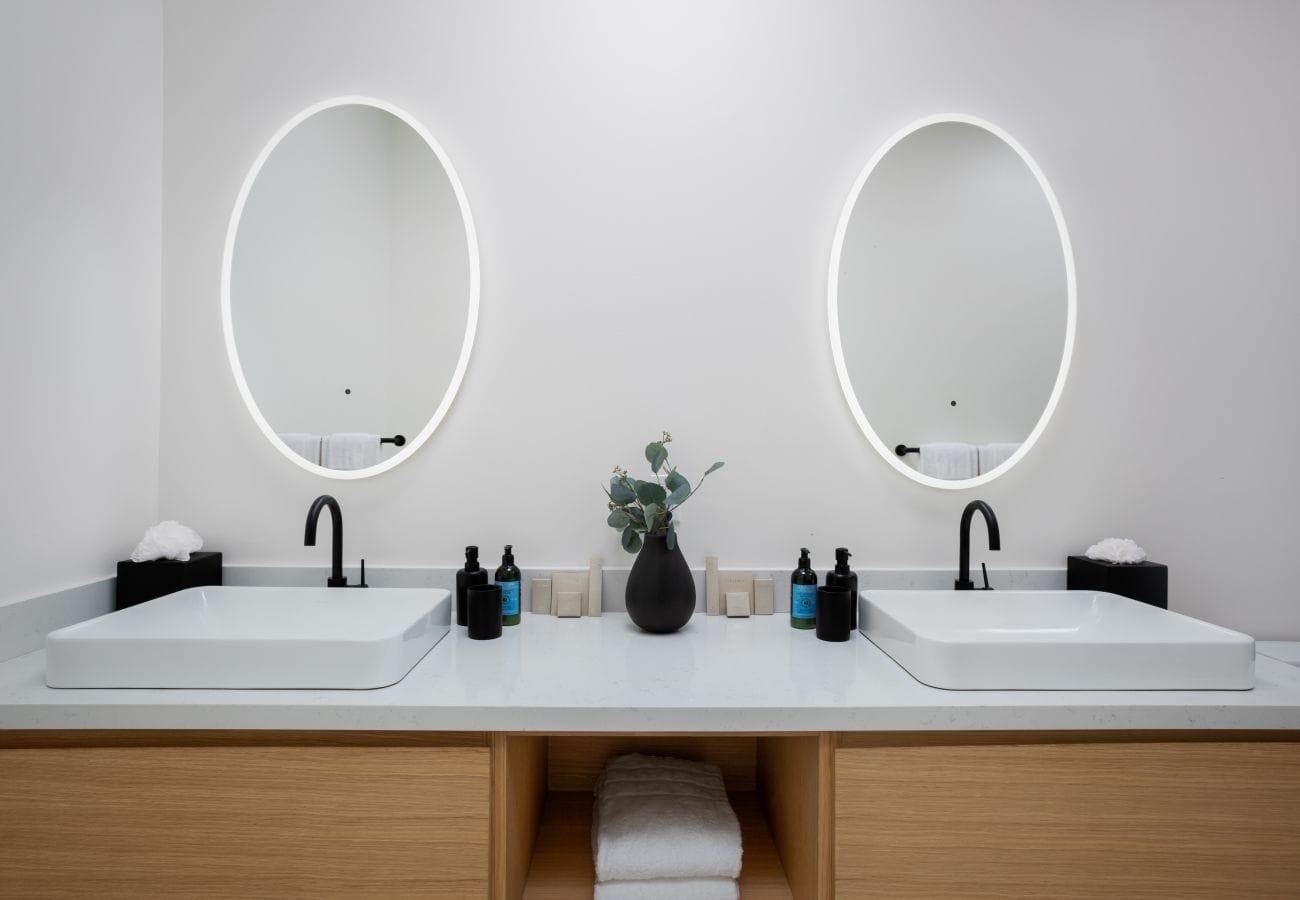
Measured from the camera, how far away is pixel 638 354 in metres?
1.45

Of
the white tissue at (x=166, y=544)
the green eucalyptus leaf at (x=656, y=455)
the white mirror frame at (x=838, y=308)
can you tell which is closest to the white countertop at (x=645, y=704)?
the white tissue at (x=166, y=544)

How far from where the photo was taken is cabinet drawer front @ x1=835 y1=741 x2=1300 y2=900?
926 millimetres

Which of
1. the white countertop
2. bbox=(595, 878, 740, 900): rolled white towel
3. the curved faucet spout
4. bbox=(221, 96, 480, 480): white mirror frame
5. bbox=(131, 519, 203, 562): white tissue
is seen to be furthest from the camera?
bbox=(221, 96, 480, 480): white mirror frame

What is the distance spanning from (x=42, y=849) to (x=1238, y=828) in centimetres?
175

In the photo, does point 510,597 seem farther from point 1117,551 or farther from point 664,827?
point 1117,551

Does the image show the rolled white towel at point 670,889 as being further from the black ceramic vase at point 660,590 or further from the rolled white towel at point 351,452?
the rolled white towel at point 351,452

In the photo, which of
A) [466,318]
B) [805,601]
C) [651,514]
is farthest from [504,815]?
[466,318]

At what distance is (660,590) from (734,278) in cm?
72

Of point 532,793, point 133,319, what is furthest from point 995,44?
point 133,319

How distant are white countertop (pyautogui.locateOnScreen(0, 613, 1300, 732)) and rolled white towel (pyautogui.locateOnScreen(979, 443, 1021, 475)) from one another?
1.89 ft

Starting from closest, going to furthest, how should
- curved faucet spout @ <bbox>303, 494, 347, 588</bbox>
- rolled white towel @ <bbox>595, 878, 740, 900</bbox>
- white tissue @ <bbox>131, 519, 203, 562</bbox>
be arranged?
rolled white towel @ <bbox>595, 878, 740, 900</bbox> → curved faucet spout @ <bbox>303, 494, 347, 588</bbox> → white tissue @ <bbox>131, 519, 203, 562</bbox>

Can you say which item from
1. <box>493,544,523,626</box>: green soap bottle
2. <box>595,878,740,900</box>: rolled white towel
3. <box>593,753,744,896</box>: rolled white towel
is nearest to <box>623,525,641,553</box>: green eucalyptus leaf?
<box>493,544,523,626</box>: green soap bottle

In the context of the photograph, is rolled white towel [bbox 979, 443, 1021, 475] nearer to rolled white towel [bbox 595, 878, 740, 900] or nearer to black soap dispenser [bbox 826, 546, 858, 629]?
black soap dispenser [bbox 826, 546, 858, 629]

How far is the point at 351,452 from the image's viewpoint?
4.72ft
